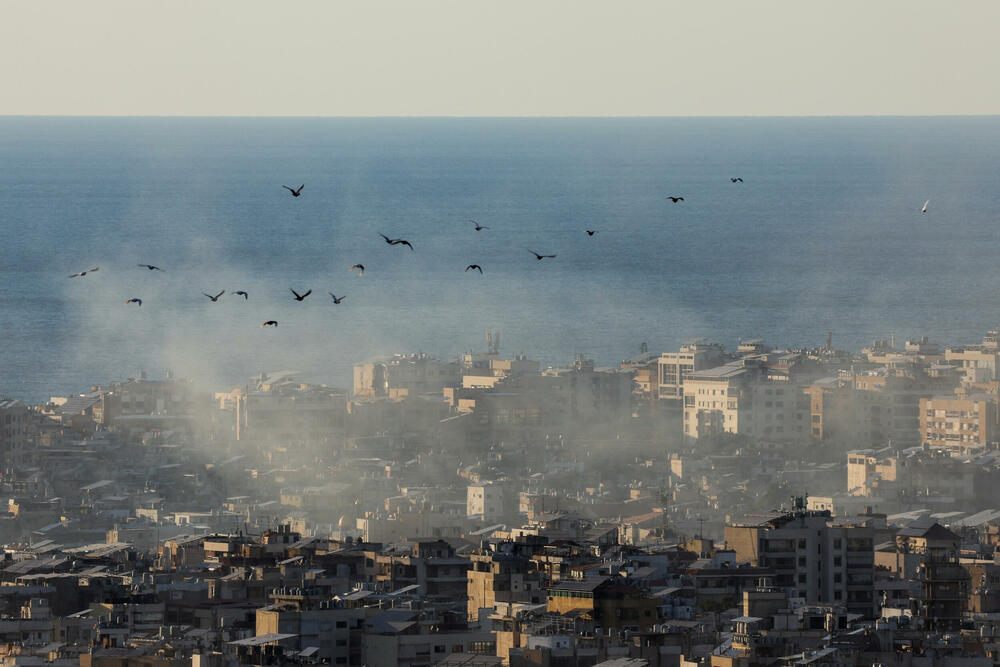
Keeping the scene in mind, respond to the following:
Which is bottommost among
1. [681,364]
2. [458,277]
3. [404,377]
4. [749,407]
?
[749,407]

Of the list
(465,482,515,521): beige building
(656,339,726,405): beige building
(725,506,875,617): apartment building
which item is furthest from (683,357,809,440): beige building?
(725,506,875,617): apartment building

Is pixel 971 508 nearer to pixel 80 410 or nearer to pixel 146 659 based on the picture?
pixel 80 410

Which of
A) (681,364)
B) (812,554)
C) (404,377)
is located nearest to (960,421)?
(681,364)

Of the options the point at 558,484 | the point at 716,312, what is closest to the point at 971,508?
the point at 558,484

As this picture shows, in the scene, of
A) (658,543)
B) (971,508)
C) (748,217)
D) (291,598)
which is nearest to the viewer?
(291,598)

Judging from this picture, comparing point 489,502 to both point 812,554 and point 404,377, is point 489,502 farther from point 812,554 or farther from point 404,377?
point 404,377

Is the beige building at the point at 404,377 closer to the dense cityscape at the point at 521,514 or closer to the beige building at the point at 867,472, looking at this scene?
the dense cityscape at the point at 521,514
